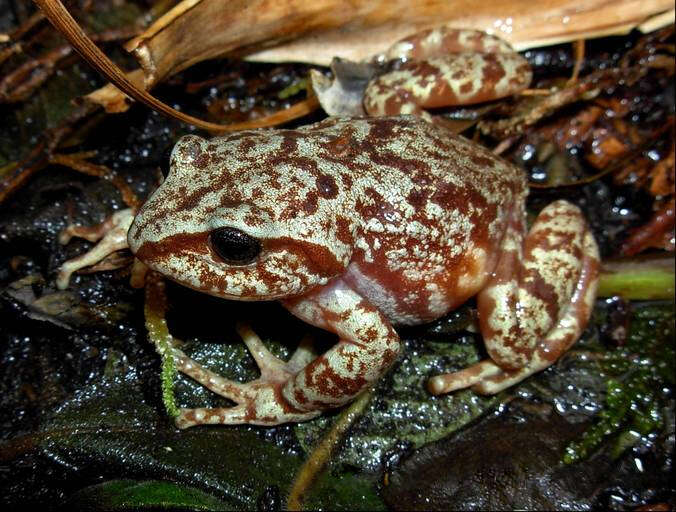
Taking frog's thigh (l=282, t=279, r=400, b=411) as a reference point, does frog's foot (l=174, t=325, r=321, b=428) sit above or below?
below

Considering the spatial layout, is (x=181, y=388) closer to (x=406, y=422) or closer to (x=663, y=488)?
(x=406, y=422)

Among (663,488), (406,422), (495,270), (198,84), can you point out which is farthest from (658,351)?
(198,84)

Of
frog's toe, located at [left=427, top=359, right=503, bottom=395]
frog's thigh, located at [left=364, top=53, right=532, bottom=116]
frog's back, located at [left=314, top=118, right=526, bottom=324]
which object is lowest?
frog's toe, located at [left=427, top=359, right=503, bottom=395]

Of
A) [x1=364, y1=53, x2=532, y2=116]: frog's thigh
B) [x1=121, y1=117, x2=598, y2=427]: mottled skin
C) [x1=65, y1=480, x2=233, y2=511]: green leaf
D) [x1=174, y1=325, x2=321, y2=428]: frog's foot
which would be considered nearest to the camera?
[x1=121, y1=117, x2=598, y2=427]: mottled skin

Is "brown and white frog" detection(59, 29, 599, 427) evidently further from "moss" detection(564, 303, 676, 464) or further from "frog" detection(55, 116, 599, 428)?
"moss" detection(564, 303, 676, 464)

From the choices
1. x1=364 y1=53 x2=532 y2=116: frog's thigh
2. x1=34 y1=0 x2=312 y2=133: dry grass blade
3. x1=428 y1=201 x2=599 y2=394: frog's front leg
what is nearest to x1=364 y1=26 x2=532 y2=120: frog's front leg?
x1=364 y1=53 x2=532 y2=116: frog's thigh

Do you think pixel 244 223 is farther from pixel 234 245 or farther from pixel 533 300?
pixel 533 300

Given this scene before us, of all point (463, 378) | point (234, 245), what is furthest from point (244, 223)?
point (463, 378)

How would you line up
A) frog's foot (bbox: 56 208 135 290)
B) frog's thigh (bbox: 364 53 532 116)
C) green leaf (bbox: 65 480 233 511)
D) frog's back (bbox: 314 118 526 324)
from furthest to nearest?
frog's thigh (bbox: 364 53 532 116), frog's foot (bbox: 56 208 135 290), frog's back (bbox: 314 118 526 324), green leaf (bbox: 65 480 233 511)
